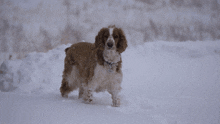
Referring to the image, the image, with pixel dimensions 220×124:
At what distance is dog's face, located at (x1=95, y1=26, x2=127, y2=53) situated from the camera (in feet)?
8.55

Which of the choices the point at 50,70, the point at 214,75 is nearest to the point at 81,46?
the point at 50,70

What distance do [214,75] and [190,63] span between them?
5.39ft

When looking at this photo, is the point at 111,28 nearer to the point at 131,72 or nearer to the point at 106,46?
the point at 106,46

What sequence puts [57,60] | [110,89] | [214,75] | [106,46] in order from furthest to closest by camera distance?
[57,60] → [214,75] → [110,89] → [106,46]

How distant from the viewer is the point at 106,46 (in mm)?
2592

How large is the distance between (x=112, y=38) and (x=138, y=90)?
2272mm

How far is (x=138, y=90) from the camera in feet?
14.3

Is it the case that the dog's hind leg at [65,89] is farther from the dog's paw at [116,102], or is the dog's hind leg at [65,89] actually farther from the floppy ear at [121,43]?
the floppy ear at [121,43]

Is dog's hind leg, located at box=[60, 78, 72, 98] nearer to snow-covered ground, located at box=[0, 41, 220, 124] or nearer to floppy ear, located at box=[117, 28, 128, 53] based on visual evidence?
snow-covered ground, located at box=[0, 41, 220, 124]

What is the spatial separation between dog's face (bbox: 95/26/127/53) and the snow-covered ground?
0.98 m

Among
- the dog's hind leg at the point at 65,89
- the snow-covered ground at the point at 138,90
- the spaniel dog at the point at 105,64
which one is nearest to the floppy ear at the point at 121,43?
the spaniel dog at the point at 105,64

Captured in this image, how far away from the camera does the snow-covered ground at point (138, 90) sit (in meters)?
1.89

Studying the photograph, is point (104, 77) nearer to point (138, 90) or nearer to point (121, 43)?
point (121, 43)

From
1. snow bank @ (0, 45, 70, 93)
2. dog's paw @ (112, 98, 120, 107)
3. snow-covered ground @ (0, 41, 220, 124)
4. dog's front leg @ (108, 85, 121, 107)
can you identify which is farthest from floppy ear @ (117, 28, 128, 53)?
snow bank @ (0, 45, 70, 93)
